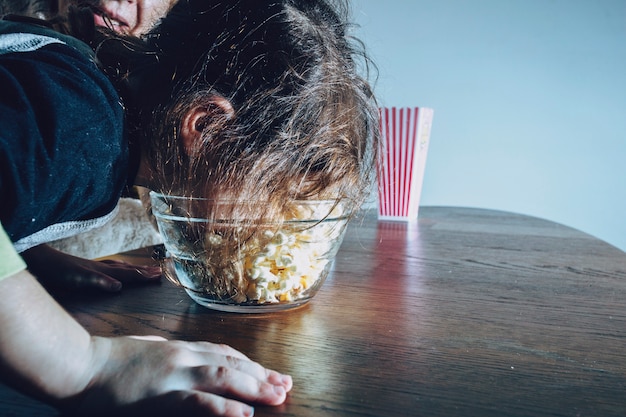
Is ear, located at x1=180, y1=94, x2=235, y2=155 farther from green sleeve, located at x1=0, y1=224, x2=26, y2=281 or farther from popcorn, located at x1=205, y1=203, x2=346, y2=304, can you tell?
green sleeve, located at x1=0, y1=224, x2=26, y2=281

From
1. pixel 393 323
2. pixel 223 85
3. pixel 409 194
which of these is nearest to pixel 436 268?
pixel 393 323

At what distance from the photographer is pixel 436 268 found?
85 centimetres

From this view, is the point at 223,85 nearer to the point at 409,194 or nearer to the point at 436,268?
the point at 436,268

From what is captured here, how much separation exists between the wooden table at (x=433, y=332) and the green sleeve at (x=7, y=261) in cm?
8

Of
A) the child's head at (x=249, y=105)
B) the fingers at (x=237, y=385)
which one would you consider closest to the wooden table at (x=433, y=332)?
the fingers at (x=237, y=385)

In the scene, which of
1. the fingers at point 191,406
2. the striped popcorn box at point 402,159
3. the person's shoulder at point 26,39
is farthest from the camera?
the striped popcorn box at point 402,159

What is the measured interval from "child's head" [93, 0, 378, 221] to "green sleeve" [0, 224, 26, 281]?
0.78ft

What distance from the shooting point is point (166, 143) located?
0.69 m

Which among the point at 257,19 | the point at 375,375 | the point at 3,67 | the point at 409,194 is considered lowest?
the point at 375,375

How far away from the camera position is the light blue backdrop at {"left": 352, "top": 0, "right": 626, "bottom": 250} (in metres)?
2.12

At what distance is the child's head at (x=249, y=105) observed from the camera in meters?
0.65

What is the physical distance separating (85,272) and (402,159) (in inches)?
34.4

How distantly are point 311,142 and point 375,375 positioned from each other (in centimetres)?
31

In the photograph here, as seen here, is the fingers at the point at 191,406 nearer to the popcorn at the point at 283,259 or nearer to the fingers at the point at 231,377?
the fingers at the point at 231,377
